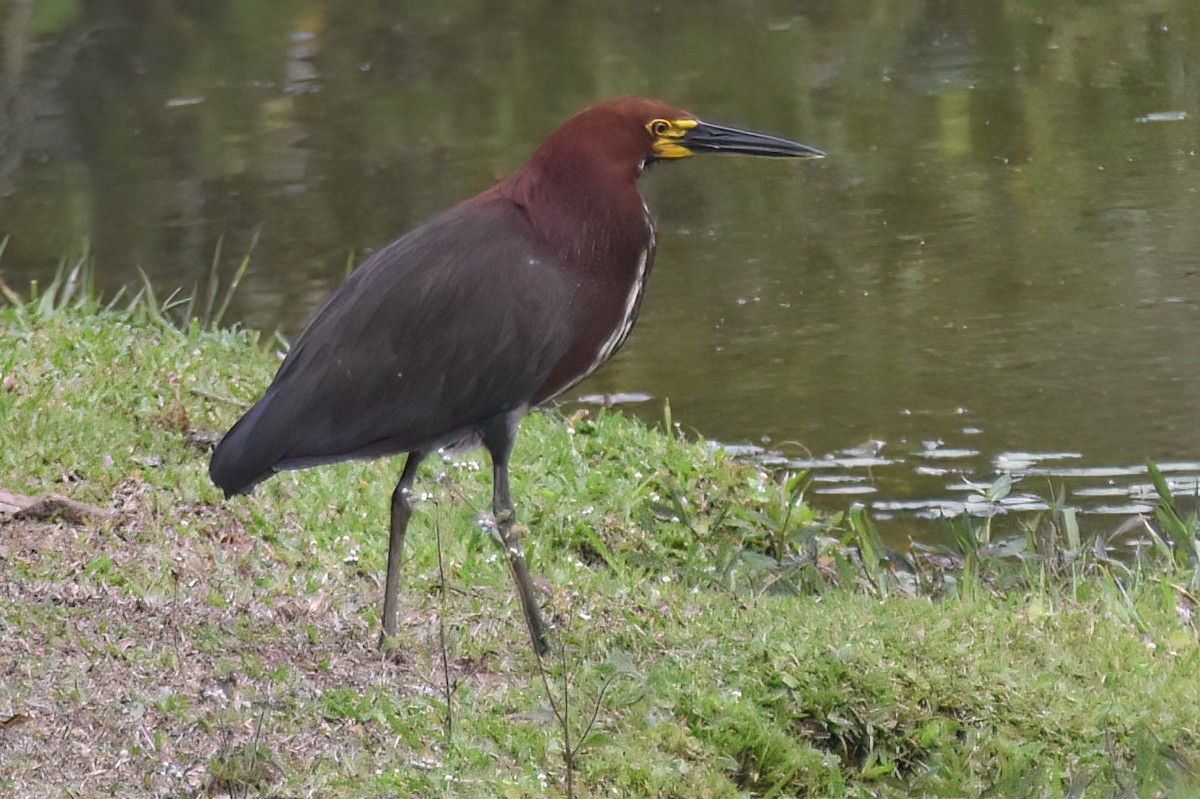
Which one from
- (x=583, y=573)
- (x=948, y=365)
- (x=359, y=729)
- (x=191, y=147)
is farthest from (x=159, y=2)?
(x=359, y=729)

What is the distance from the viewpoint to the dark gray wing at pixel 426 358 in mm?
4078

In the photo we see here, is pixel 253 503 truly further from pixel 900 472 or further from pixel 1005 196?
pixel 1005 196

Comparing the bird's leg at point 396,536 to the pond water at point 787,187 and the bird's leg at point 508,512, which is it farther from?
the pond water at point 787,187

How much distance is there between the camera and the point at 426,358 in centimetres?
412

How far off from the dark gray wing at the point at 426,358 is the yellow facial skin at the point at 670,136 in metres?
0.37

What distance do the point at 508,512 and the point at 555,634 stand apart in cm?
39

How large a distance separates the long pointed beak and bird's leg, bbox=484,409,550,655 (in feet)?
2.46

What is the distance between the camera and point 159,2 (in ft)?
51.0

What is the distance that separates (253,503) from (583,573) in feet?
3.18

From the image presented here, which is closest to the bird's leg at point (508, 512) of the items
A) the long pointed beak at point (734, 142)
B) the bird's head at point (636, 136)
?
the bird's head at point (636, 136)

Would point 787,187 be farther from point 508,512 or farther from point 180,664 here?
point 180,664

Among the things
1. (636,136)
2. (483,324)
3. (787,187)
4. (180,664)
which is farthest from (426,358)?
Result: (787,187)

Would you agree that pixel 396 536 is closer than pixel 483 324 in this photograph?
No

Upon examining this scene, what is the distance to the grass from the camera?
3.75 metres
